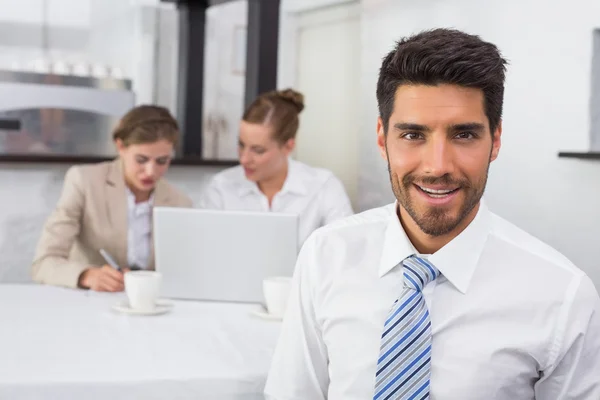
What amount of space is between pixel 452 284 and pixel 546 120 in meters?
1.78

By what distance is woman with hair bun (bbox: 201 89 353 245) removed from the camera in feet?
10.2

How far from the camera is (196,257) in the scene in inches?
84.4

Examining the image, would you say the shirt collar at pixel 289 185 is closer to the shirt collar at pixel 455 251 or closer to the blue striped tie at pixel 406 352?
the shirt collar at pixel 455 251

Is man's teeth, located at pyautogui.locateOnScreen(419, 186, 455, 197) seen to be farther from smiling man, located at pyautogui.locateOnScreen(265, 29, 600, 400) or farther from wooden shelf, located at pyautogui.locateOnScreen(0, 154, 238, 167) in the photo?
wooden shelf, located at pyautogui.locateOnScreen(0, 154, 238, 167)

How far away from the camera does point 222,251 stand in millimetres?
2127

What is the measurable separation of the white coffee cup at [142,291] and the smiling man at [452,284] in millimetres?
715

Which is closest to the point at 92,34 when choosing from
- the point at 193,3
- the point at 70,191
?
the point at 193,3

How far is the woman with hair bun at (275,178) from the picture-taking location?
3113 millimetres

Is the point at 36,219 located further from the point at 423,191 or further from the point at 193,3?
the point at 423,191

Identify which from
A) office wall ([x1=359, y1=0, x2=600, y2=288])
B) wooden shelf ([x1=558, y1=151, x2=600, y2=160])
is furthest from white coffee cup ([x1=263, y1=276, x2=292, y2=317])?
office wall ([x1=359, y1=0, x2=600, y2=288])

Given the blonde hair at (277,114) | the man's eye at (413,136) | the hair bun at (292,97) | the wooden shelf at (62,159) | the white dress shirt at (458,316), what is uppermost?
the hair bun at (292,97)

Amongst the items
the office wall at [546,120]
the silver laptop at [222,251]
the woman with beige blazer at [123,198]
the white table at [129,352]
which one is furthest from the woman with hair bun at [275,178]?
the white table at [129,352]

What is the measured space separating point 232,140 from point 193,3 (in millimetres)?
774

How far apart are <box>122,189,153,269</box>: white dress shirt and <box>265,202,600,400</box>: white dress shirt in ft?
4.84
